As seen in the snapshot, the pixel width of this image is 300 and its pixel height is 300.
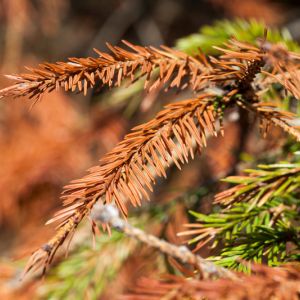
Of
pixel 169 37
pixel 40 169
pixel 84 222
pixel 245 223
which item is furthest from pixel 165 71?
pixel 169 37

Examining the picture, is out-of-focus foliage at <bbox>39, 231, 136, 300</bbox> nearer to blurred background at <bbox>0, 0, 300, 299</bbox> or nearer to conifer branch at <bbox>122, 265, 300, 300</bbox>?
blurred background at <bbox>0, 0, 300, 299</bbox>

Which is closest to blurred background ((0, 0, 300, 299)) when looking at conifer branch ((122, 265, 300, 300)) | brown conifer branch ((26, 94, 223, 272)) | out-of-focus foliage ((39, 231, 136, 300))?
out-of-focus foliage ((39, 231, 136, 300))

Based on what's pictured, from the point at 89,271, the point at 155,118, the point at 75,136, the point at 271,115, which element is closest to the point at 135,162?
the point at 155,118

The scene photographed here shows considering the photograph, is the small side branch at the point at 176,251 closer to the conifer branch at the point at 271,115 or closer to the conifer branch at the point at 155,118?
the conifer branch at the point at 155,118

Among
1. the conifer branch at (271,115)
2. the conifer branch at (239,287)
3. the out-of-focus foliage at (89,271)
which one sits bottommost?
the conifer branch at (239,287)

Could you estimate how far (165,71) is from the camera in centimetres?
55

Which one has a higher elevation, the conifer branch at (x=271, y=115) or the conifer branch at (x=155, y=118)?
the conifer branch at (x=155, y=118)

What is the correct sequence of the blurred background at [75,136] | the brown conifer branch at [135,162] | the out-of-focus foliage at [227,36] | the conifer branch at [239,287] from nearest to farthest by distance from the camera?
the conifer branch at [239,287] → the brown conifer branch at [135,162] → the out-of-focus foliage at [227,36] → the blurred background at [75,136]

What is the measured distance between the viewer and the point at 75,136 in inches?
54.6

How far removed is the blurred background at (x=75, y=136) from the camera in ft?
3.01

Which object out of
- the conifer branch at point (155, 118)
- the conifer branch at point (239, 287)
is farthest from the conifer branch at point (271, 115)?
the conifer branch at point (239, 287)

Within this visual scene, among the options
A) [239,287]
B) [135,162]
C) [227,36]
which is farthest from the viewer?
[227,36]

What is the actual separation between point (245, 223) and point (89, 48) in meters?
2.49

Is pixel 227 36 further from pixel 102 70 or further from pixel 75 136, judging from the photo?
pixel 75 136
